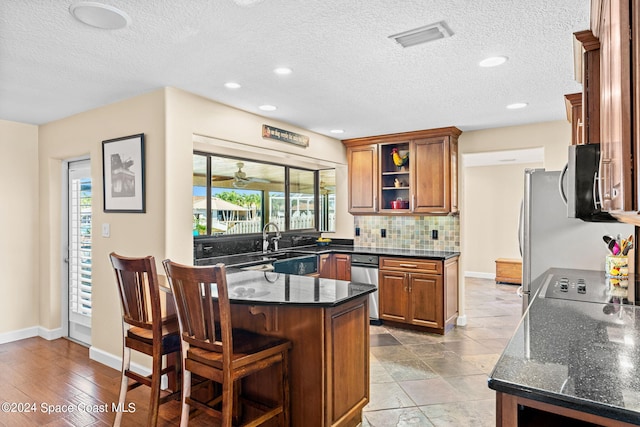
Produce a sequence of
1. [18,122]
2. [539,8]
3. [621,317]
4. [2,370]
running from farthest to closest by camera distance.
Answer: [18,122] < [2,370] < [539,8] < [621,317]

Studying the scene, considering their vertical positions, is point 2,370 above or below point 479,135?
below

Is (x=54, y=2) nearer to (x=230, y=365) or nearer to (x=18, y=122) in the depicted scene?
(x=230, y=365)

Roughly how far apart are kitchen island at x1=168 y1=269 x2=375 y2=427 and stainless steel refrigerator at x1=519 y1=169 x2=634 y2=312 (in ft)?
5.42

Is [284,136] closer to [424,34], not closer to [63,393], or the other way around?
[424,34]

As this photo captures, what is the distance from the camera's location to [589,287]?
7.99 ft

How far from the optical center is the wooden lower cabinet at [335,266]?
5.01 meters

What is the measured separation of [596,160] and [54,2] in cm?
268

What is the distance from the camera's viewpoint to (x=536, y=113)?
13.2ft

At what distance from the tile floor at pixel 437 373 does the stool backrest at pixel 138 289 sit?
1523 millimetres

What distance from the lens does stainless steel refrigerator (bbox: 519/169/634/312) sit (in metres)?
3.06

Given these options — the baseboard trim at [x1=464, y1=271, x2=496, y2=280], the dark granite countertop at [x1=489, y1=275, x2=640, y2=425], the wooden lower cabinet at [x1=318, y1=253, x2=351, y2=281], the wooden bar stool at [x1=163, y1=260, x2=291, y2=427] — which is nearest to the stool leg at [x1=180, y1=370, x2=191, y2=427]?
the wooden bar stool at [x1=163, y1=260, x2=291, y2=427]

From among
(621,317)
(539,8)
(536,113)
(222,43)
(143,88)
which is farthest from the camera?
(536,113)

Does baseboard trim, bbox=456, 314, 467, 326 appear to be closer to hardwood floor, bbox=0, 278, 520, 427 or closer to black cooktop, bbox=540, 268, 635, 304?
hardwood floor, bbox=0, 278, 520, 427

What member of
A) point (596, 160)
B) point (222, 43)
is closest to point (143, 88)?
point (222, 43)
